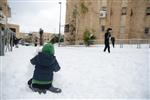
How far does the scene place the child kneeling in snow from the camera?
8328mm

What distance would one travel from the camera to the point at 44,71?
27.6 ft

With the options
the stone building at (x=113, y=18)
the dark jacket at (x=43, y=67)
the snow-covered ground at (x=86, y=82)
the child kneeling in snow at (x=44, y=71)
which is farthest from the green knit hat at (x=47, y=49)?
the stone building at (x=113, y=18)

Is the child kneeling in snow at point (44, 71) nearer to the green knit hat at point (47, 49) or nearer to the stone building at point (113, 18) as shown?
the green knit hat at point (47, 49)

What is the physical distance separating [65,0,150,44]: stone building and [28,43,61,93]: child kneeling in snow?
3845cm

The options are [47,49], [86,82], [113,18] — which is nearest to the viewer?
[47,49]

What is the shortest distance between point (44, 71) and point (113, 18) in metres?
42.1

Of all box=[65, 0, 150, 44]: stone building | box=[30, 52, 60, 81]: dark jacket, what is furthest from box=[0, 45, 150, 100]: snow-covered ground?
box=[65, 0, 150, 44]: stone building

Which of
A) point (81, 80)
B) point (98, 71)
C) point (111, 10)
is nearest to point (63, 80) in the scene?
point (81, 80)

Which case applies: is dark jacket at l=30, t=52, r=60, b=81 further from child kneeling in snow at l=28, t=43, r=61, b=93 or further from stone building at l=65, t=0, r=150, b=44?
stone building at l=65, t=0, r=150, b=44

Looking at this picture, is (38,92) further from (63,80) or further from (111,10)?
(111,10)

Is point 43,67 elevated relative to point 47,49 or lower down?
lower down

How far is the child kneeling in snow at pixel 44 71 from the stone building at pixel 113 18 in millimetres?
38453

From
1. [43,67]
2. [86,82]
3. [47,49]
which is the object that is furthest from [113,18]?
[43,67]

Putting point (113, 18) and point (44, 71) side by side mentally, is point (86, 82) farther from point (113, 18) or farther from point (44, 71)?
point (113, 18)
